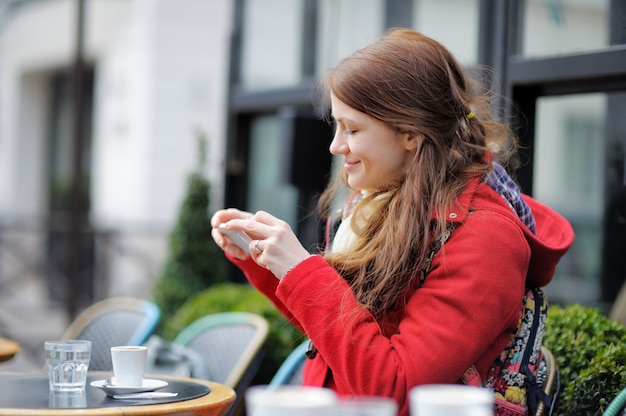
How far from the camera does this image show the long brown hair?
201 centimetres

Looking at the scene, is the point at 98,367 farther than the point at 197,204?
No

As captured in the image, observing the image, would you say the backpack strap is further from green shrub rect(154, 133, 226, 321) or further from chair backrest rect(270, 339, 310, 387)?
green shrub rect(154, 133, 226, 321)

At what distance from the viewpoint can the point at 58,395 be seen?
2160 mm

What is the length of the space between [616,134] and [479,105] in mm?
1781

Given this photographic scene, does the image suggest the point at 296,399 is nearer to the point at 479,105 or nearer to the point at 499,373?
the point at 499,373

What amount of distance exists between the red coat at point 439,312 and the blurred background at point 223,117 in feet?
4.81

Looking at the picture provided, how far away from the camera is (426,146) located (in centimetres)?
207

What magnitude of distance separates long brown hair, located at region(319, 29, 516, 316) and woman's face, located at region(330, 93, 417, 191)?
0.07 feet

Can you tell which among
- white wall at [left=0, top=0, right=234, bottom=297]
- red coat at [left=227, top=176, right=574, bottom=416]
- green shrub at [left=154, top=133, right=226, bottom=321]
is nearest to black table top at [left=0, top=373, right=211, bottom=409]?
red coat at [left=227, top=176, right=574, bottom=416]

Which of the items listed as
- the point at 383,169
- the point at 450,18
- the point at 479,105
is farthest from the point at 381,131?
the point at 450,18

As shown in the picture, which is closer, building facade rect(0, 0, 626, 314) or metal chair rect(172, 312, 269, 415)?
metal chair rect(172, 312, 269, 415)

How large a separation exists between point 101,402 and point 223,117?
5548mm

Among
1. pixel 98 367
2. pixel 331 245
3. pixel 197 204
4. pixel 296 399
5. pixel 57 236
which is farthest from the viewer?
pixel 57 236

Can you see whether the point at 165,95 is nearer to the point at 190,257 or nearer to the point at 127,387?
the point at 190,257
